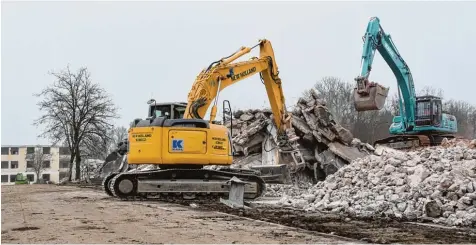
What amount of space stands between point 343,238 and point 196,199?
24.0 ft

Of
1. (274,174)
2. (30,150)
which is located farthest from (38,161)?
(274,174)

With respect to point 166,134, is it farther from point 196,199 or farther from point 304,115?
point 304,115

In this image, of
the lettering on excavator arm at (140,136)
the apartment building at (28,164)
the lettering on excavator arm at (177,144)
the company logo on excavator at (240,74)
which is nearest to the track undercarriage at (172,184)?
the lettering on excavator arm at (177,144)

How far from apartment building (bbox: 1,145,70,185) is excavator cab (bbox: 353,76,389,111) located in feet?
Answer: 242

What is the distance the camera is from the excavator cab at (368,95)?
20359 mm

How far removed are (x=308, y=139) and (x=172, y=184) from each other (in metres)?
9.79

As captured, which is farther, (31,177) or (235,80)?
(31,177)

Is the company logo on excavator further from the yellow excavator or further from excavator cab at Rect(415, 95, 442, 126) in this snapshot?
excavator cab at Rect(415, 95, 442, 126)

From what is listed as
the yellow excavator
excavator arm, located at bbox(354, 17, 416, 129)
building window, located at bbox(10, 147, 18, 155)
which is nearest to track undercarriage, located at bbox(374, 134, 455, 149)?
excavator arm, located at bbox(354, 17, 416, 129)

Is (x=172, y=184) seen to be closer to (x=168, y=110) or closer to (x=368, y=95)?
(x=168, y=110)

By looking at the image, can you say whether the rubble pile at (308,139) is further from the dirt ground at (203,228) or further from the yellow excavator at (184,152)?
the dirt ground at (203,228)

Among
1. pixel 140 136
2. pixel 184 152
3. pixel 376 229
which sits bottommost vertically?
pixel 376 229

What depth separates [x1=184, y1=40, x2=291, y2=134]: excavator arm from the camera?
14.7 meters

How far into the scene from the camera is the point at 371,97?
66.9 ft
